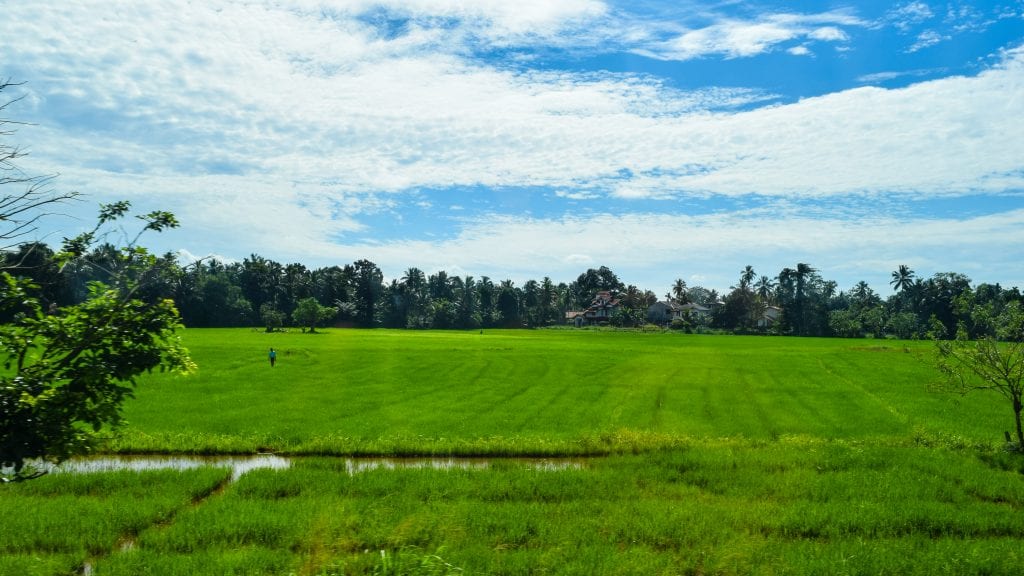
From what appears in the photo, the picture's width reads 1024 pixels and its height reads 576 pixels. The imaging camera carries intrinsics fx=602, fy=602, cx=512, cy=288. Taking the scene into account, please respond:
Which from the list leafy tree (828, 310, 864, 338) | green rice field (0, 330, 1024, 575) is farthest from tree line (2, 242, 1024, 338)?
green rice field (0, 330, 1024, 575)

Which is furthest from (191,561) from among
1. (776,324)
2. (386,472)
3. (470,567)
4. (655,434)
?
(776,324)

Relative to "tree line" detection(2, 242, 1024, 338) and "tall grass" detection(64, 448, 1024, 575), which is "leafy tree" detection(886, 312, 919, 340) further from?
"tall grass" detection(64, 448, 1024, 575)

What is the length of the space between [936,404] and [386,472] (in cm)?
2994

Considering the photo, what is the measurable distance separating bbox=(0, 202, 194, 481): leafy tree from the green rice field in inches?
198

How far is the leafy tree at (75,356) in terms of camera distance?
24.3ft

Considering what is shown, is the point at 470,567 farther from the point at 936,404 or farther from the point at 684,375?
the point at 684,375

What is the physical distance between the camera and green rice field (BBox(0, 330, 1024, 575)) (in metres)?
12.1

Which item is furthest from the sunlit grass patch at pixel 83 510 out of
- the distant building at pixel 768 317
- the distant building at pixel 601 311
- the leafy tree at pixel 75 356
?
the distant building at pixel 601 311

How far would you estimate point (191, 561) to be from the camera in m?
11.8

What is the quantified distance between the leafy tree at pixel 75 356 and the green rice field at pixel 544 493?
16.5 ft

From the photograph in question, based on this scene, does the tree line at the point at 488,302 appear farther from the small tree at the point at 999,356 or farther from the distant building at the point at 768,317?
the small tree at the point at 999,356

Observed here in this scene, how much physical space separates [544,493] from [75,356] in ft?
38.5

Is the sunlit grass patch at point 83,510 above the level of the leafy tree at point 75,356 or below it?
below

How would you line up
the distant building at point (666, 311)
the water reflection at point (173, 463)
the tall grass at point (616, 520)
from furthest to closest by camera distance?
the distant building at point (666, 311) → the water reflection at point (173, 463) → the tall grass at point (616, 520)
